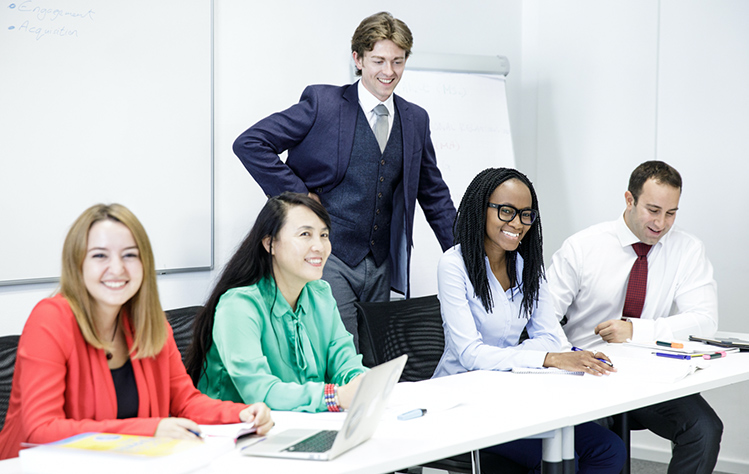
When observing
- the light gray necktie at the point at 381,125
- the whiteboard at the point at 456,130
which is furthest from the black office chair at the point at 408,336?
the whiteboard at the point at 456,130

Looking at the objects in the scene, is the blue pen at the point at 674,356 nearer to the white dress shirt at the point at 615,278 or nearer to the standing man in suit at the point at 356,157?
the white dress shirt at the point at 615,278

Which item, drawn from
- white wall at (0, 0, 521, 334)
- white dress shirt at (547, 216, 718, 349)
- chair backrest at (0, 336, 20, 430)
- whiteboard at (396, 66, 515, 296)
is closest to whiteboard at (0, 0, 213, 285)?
white wall at (0, 0, 521, 334)

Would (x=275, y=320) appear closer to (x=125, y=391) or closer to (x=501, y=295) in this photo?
(x=125, y=391)

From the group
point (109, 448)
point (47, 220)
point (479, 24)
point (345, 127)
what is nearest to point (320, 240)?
point (345, 127)

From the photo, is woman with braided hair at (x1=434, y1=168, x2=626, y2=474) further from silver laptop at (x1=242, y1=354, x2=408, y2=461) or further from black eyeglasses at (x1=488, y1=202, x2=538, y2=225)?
silver laptop at (x1=242, y1=354, x2=408, y2=461)

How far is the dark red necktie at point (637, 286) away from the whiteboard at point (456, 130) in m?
0.97

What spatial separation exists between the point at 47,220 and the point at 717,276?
3006 millimetres

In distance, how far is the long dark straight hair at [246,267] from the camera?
1.86m

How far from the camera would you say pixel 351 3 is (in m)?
3.38

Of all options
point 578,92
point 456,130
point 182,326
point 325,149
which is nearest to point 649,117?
point 578,92

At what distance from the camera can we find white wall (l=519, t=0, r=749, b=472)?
3520 mm

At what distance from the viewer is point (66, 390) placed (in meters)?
1.42

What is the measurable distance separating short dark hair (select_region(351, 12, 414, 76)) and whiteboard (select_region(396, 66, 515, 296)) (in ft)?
3.03

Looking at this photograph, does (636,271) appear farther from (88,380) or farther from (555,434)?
(88,380)
